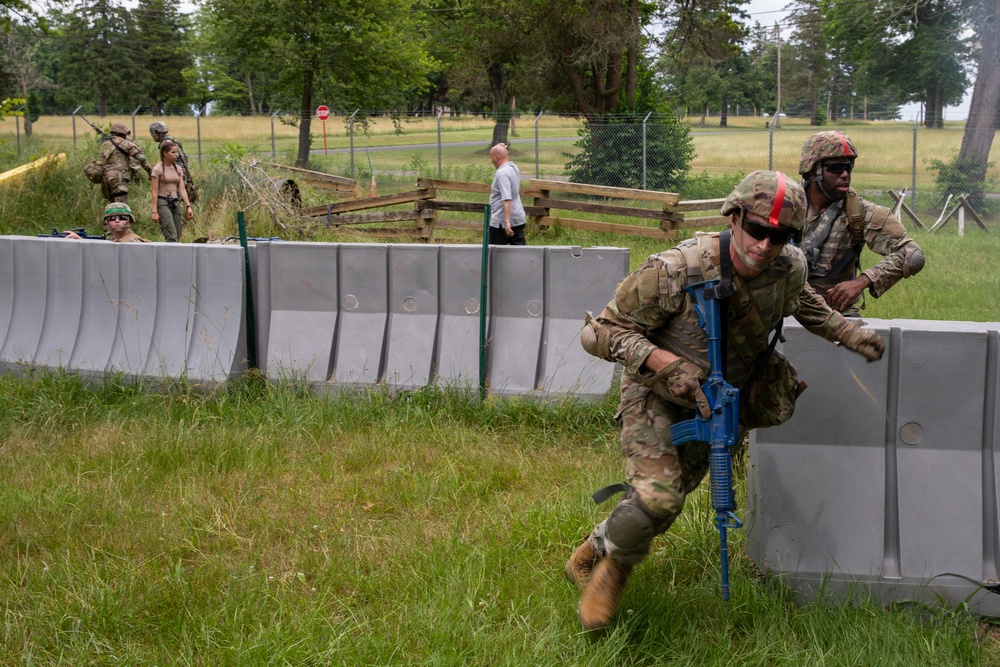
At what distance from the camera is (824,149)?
5621 mm

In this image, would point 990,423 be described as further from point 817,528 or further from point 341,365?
point 341,365

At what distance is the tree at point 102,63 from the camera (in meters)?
72.1

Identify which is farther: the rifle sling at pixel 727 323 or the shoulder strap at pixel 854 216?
the shoulder strap at pixel 854 216

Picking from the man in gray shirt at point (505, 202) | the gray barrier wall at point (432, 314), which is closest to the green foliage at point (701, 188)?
the man in gray shirt at point (505, 202)

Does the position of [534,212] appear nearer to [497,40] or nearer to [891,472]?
[891,472]

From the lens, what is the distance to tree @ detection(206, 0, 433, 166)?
1268 inches

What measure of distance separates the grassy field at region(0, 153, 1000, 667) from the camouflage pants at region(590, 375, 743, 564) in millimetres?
422

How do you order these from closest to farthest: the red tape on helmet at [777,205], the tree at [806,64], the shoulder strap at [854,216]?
the red tape on helmet at [777,205] → the shoulder strap at [854,216] → the tree at [806,64]

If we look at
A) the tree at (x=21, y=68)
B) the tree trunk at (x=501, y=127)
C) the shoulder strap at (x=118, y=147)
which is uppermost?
the tree at (x=21, y=68)

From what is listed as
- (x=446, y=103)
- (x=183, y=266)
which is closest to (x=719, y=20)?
(x=183, y=266)

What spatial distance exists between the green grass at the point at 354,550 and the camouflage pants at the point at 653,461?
0.43 m

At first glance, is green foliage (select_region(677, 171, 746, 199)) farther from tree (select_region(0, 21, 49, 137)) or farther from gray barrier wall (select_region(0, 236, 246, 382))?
tree (select_region(0, 21, 49, 137))

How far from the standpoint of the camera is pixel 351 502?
16.8 ft

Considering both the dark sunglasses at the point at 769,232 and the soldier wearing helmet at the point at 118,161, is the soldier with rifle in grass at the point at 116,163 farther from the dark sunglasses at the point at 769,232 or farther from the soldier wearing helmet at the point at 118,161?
the dark sunglasses at the point at 769,232
